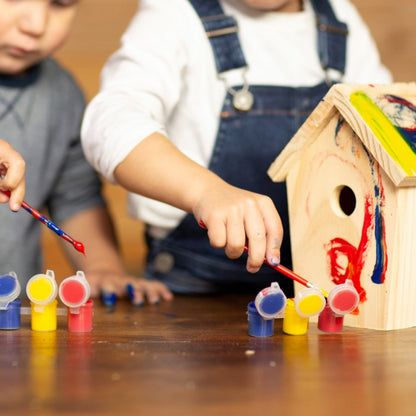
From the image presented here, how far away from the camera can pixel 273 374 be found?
62 centimetres

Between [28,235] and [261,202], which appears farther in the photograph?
[28,235]

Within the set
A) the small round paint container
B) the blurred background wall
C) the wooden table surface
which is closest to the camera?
the wooden table surface

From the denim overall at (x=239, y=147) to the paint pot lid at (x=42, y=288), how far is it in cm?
40

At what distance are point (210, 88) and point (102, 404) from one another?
65 centimetres

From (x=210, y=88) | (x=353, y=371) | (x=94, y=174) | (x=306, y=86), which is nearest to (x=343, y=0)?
(x=306, y=86)

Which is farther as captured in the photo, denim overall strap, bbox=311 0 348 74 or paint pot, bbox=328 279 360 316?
denim overall strap, bbox=311 0 348 74

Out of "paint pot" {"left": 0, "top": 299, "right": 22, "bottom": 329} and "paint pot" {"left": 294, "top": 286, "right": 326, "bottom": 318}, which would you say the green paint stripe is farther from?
"paint pot" {"left": 0, "top": 299, "right": 22, "bottom": 329}

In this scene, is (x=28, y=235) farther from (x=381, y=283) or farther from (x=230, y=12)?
(x=381, y=283)

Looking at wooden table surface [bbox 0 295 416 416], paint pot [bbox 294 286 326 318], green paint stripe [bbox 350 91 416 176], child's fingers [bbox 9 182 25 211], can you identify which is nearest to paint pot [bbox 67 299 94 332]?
wooden table surface [bbox 0 295 416 416]

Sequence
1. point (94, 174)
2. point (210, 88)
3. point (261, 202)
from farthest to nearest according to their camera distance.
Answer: point (94, 174) → point (210, 88) → point (261, 202)

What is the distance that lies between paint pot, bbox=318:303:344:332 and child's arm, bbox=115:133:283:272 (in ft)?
0.29

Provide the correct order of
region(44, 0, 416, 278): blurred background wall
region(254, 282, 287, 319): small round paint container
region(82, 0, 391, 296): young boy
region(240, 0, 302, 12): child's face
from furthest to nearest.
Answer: region(44, 0, 416, 278): blurred background wall, region(240, 0, 302, 12): child's face, region(82, 0, 391, 296): young boy, region(254, 282, 287, 319): small round paint container

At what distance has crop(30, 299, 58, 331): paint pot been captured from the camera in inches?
30.8

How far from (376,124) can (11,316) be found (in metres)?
0.46
